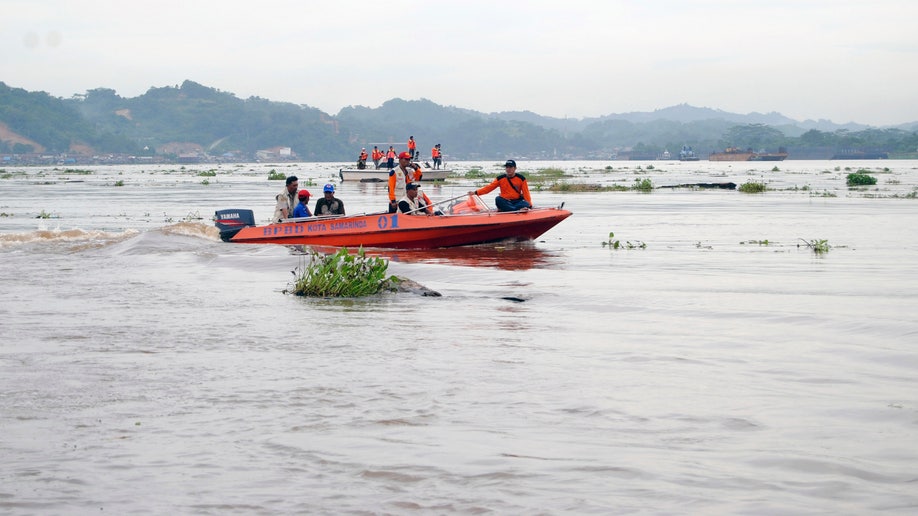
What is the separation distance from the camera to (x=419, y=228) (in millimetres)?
18219

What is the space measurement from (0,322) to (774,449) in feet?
25.6

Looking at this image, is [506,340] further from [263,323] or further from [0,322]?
[0,322]

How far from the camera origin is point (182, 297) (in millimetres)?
12234

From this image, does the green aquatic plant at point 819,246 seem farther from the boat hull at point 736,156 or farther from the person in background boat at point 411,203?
the boat hull at point 736,156

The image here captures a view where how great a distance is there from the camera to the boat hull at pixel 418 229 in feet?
59.6

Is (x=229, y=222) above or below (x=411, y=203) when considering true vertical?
below

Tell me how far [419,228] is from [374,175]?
33394 millimetres

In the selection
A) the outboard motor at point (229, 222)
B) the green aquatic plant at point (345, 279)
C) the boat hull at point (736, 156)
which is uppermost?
the boat hull at point (736, 156)

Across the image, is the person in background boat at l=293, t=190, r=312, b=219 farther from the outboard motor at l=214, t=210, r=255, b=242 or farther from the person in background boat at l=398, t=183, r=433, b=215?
the person in background boat at l=398, t=183, r=433, b=215

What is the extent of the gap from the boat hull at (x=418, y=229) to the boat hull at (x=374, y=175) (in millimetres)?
30677

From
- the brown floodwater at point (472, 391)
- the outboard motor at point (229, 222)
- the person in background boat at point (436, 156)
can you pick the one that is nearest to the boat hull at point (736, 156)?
the person in background boat at point (436, 156)

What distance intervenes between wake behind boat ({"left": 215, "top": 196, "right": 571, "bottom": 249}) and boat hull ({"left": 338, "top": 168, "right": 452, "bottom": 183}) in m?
30.6

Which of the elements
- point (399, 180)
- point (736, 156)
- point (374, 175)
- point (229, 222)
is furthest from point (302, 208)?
point (736, 156)

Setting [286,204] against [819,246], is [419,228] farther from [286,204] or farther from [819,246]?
[819,246]
